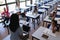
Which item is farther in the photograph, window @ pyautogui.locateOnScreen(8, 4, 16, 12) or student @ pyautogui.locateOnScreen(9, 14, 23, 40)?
window @ pyautogui.locateOnScreen(8, 4, 16, 12)

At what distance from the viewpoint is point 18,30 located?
223 centimetres

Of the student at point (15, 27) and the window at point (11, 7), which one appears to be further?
the window at point (11, 7)

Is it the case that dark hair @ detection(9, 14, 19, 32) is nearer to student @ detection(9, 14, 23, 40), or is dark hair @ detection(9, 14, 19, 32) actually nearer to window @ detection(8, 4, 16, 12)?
student @ detection(9, 14, 23, 40)

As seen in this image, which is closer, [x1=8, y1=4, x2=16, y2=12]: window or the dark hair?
the dark hair

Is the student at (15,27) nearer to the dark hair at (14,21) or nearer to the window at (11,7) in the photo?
the dark hair at (14,21)

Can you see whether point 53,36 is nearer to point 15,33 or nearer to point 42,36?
point 42,36

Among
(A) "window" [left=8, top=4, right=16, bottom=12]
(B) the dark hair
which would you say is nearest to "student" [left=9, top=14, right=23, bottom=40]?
(B) the dark hair

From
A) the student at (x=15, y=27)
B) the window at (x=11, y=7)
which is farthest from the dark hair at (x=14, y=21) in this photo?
the window at (x=11, y=7)

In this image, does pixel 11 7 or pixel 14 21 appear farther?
pixel 11 7

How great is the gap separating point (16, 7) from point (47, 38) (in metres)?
4.25

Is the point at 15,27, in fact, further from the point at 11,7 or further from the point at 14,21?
the point at 11,7

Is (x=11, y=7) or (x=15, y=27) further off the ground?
(x=11, y=7)

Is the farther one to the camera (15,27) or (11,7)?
(11,7)

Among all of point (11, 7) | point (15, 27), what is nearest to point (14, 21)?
point (15, 27)
